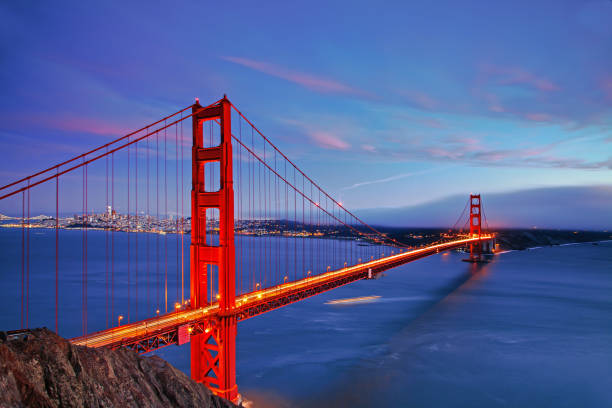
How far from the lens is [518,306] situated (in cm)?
3155

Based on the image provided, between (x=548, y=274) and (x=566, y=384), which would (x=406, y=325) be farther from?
(x=548, y=274)

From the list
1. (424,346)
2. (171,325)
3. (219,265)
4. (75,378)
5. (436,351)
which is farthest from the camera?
(424,346)

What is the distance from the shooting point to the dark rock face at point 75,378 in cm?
472

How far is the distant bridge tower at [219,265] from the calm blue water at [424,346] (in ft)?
9.53

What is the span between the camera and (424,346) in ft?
67.8

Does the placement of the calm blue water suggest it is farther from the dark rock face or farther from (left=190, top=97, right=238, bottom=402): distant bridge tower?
the dark rock face

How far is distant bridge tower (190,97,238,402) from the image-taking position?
12188 mm

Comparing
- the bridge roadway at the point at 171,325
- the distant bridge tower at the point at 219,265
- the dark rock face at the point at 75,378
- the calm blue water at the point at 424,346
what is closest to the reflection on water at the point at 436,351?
the calm blue water at the point at 424,346

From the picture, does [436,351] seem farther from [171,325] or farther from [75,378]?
[75,378]

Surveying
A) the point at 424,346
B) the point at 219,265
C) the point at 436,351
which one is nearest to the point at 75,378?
the point at 219,265

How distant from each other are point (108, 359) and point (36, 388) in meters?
1.64

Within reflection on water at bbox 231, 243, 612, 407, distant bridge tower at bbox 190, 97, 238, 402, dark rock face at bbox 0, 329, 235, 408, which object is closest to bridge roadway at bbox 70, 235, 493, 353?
distant bridge tower at bbox 190, 97, 238, 402

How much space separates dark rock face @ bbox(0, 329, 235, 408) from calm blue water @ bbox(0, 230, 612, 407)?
7835mm

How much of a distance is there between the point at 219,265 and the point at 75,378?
23.1 ft
